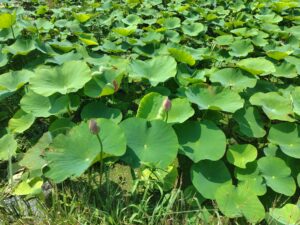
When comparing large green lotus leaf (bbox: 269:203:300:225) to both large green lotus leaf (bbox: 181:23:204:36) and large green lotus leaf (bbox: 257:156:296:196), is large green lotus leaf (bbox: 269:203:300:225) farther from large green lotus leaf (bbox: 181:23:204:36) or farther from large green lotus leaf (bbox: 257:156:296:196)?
large green lotus leaf (bbox: 181:23:204:36)

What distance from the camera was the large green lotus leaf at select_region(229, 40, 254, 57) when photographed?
9.49 ft

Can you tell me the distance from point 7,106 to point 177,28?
180cm

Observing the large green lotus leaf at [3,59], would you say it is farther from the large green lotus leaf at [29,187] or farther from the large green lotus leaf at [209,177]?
the large green lotus leaf at [209,177]

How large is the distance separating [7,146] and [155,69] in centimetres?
100

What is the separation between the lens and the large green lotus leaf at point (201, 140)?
1816 millimetres

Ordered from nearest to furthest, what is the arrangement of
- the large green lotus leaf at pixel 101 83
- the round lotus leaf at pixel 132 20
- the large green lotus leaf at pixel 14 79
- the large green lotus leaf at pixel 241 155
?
the large green lotus leaf at pixel 241 155 → the large green lotus leaf at pixel 101 83 → the large green lotus leaf at pixel 14 79 → the round lotus leaf at pixel 132 20

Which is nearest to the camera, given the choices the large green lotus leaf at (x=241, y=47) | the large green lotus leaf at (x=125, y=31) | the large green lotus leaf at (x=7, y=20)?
the large green lotus leaf at (x=7, y=20)

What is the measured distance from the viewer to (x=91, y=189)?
181 centimetres

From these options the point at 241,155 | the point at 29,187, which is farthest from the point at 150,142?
the point at 29,187

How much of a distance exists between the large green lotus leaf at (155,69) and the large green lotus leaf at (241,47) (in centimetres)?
78

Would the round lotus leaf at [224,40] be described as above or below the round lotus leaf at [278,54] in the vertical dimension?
below

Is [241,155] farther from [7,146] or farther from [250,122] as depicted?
[7,146]

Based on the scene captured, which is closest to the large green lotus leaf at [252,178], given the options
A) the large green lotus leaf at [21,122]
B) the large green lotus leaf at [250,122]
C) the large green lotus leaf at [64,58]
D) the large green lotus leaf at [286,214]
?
the large green lotus leaf at [286,214]

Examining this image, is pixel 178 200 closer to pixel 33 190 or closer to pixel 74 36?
pixel 33 190
